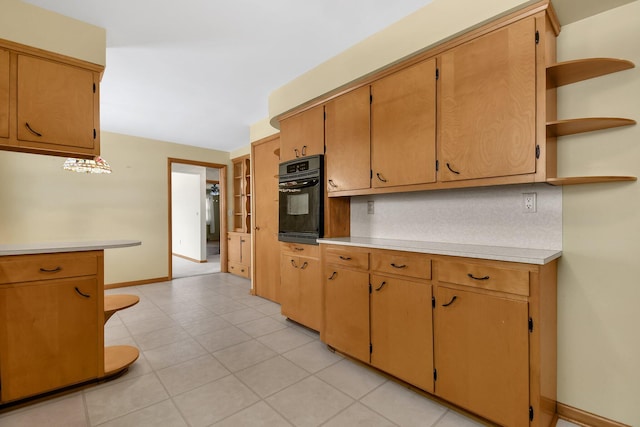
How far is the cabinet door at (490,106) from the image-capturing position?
5.30 feet

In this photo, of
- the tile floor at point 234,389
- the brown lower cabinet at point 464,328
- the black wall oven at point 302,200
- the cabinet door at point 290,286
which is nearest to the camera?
the brown lower cabinet at point 464,328

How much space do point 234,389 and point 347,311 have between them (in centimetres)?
98

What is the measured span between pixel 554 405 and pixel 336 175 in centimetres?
215

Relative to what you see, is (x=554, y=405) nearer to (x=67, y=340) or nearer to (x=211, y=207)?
(x=67, y=340)

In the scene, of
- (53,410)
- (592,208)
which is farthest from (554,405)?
(53,410)

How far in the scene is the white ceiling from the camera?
203 centimetres

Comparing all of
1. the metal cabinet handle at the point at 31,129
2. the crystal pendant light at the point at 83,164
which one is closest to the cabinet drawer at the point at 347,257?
the metal cabinet handle at the point at 31,129

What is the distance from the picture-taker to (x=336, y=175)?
2.70 meters

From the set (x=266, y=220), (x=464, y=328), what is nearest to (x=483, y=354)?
(x=464, y=328)

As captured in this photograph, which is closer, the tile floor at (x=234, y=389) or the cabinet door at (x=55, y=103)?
the tile floor at (x=234, y=389)

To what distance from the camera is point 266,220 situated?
4.12 meters

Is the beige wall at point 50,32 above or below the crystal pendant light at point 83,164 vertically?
above

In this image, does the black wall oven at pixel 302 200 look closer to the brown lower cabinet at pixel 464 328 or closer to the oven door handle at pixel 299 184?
the oven door handle at pixel 299 184

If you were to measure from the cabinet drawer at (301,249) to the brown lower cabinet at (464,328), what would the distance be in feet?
1.93
